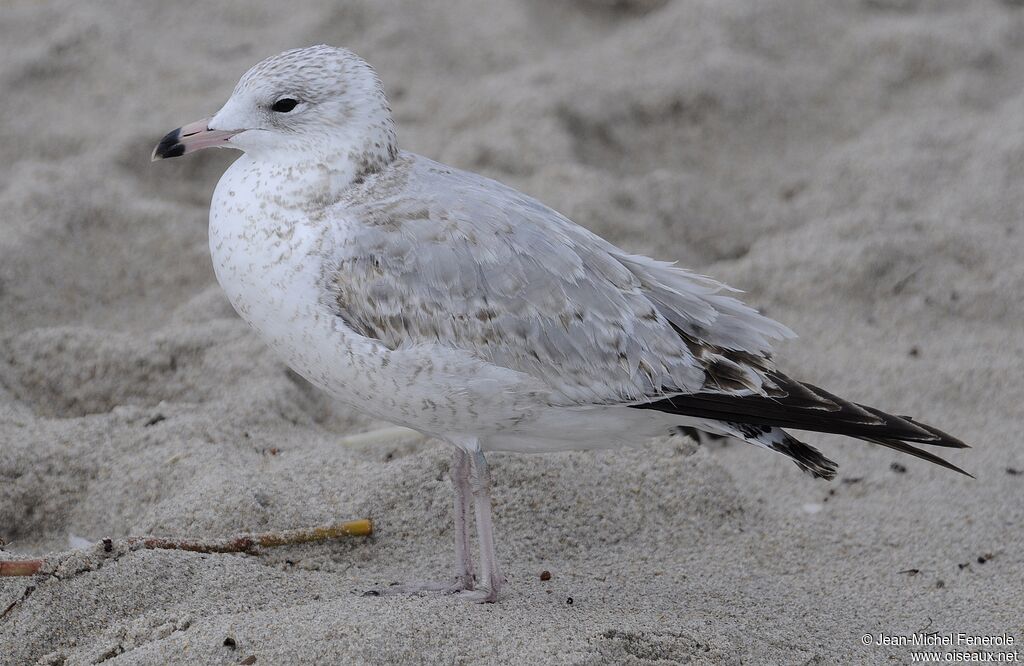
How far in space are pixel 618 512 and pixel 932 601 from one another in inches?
34.9

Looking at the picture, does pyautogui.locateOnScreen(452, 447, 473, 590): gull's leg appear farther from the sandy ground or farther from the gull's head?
the gull's head

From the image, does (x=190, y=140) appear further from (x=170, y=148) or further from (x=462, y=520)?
(x=462, y=520)

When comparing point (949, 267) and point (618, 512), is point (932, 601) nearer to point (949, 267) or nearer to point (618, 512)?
point (618, 512)

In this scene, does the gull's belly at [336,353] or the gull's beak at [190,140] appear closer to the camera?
the gull's belly at [336,353]

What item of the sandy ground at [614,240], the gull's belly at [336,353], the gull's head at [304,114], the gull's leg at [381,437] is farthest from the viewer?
the gull's leg at [381,437]

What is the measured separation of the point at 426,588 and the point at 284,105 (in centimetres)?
129

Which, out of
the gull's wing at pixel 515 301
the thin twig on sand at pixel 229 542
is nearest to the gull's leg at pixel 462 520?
the thin twig on sand at pixel 229 542

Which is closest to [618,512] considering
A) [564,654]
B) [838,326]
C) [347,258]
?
[564,654]

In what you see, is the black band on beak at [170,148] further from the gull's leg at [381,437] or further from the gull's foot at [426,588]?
the gull's foot at [426,588]

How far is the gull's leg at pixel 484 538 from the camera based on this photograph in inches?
114

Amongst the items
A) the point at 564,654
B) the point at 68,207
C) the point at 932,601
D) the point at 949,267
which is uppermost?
the point at 68,207

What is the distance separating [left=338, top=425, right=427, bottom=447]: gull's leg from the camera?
3668 mm

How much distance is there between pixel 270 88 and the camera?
2979 mm

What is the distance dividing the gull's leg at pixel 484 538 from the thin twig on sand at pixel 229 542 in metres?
0.40
